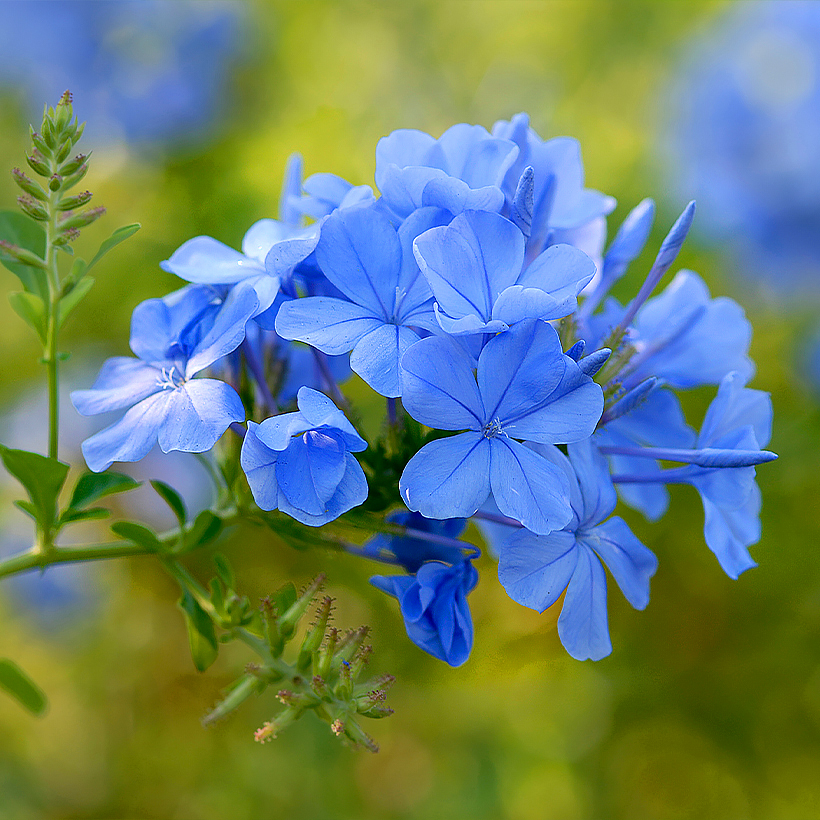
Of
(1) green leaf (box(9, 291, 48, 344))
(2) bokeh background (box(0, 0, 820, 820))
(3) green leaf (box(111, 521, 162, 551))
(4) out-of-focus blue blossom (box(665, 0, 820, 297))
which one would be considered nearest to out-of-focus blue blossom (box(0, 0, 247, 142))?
(2) bokeh background (box(0, 0, 820, 820))

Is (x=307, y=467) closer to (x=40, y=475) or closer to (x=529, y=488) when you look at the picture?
(x=529, y=488)

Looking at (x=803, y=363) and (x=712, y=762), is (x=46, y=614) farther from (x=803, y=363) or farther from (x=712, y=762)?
(x=803, y=363)

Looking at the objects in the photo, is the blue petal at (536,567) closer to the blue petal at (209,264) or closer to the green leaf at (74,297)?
the blue petal at (209,264)

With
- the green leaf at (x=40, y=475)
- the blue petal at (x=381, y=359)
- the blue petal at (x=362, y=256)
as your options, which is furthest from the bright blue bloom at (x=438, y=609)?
the green leaf at (x=40, y=475)

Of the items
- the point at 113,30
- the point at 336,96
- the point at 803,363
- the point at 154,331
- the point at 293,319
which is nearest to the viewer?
the point at 293,319

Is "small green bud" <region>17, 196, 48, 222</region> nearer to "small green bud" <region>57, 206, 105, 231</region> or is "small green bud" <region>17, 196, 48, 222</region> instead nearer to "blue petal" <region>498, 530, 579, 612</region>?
"small green bud" <region>57, 206, 105, 231</region>

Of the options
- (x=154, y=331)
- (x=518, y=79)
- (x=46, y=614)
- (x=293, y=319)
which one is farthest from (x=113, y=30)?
(x=293, y=319)
